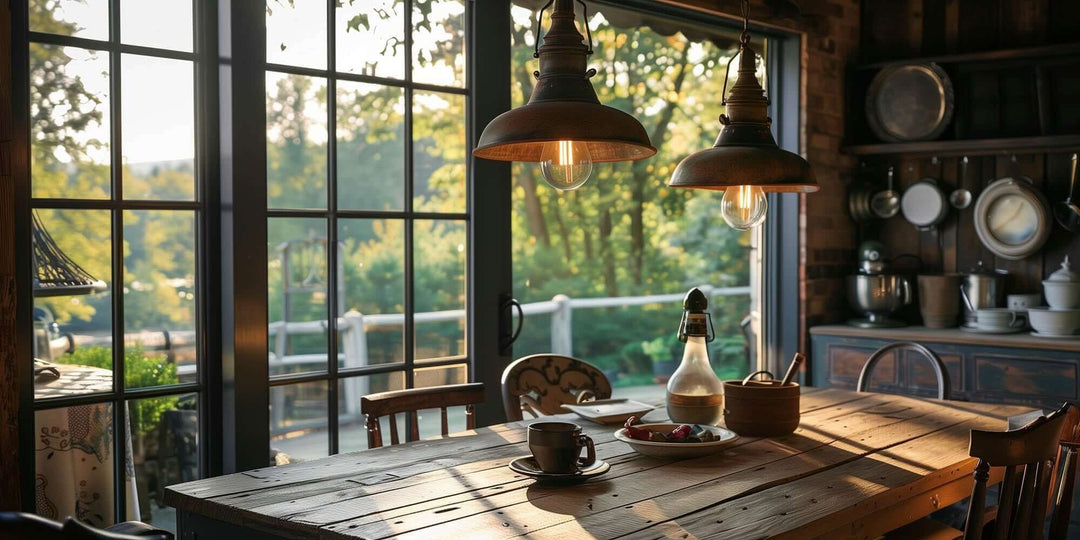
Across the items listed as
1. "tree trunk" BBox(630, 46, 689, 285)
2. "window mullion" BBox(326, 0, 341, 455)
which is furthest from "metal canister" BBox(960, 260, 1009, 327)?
"tree trunk" BBox(630, 46, 689, 285)

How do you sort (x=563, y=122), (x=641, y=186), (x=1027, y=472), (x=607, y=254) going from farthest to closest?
(x=607, y=254) < (x=641, y=186) < (x=1027, y=472) < (x=563, y=122)

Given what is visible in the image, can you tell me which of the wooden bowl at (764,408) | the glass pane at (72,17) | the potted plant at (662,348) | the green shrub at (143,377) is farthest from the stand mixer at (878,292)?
the potted plant at (662,348)

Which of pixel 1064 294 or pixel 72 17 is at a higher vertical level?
pixel 72 17

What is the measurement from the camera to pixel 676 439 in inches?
86.7

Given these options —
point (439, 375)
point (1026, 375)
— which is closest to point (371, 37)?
point (439, 375)

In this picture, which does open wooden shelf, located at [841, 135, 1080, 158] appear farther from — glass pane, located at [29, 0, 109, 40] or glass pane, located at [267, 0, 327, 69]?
glass pane, located at [29, 0, 109, 40]

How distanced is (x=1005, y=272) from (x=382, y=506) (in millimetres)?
3544

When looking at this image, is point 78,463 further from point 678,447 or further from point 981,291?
point 981,291

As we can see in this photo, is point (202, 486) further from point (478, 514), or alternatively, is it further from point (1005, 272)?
point (1005, 272)

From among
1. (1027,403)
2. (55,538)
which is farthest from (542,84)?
(1027,403)

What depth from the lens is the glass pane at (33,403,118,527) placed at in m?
2.49

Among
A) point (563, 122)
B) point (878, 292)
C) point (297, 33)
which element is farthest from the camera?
point (878, 292)

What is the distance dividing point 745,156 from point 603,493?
835 mm

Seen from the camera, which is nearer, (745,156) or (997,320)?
(745,156)
